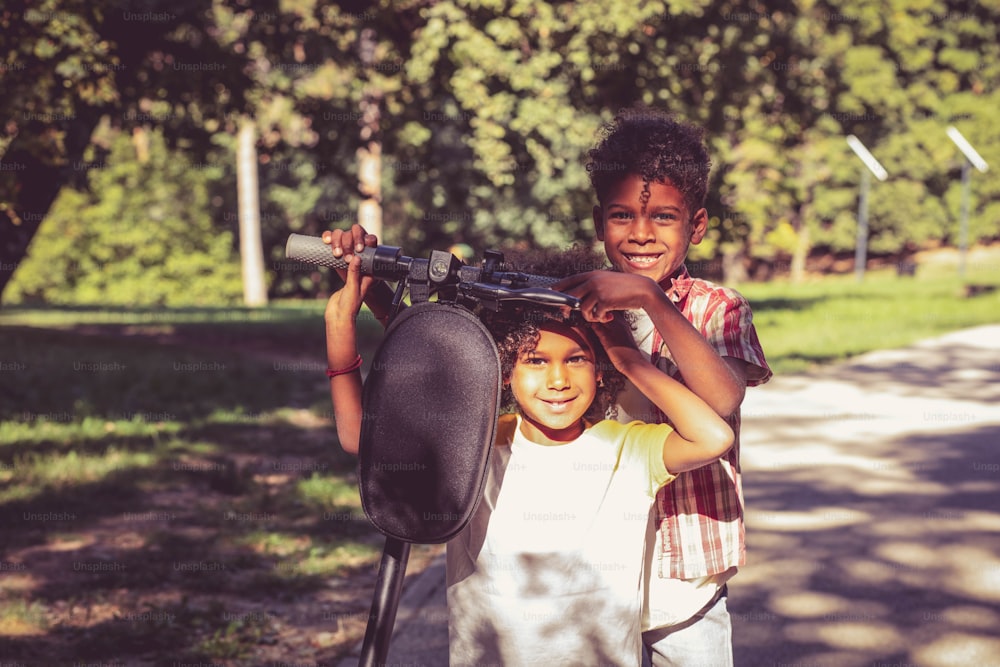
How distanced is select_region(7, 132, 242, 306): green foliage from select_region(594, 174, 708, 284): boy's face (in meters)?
35.5

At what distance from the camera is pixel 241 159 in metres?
34.1

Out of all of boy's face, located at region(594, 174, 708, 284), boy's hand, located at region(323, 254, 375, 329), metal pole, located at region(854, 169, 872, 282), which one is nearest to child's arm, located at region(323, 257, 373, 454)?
boy's hand, located at region(323, 254, 375, 329)

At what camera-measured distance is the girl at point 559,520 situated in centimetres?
213

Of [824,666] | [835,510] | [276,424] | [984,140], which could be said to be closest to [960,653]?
[824,666]

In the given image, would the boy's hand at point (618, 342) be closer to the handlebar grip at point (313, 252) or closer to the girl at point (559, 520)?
the girl at point (559, 520)

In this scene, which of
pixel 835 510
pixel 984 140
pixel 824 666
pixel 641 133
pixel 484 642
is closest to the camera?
pixel 484 642

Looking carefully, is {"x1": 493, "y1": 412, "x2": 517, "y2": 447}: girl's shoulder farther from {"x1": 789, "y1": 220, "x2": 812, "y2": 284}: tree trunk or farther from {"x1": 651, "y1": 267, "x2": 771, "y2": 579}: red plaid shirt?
{"x1": 789, "y1": 220, "x2": 812, "y2": 284}: tree trunk

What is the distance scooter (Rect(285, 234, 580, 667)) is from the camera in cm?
180

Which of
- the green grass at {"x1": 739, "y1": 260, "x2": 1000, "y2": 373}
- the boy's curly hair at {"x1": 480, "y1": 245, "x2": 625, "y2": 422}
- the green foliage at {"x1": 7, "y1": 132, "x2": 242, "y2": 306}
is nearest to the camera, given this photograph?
the boy's curly hair at {"x1": 480, "y1": 245, "x2": 625, "y2": 422}

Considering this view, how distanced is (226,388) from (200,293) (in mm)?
28925

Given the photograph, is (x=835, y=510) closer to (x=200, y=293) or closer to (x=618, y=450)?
(x=618, y=450)

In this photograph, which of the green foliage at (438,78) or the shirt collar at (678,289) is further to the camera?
the green foliage at (438,78)

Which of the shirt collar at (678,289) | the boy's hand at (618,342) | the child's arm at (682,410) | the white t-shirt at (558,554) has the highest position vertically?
the shirt collar at (678,289)

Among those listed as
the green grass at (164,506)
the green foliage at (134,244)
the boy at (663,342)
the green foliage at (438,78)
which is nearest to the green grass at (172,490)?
the green grass at (164,506)
